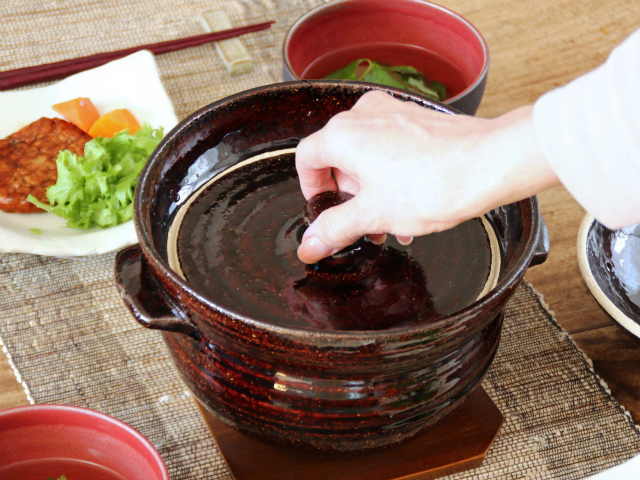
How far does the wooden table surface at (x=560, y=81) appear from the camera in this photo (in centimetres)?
119

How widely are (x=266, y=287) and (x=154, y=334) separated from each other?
0.44 meters

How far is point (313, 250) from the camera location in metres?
0.85

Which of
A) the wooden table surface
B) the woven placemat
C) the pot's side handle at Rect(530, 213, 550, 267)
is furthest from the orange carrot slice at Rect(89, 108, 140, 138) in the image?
the pot's side handle at Rect(530, 213, 550, 267)

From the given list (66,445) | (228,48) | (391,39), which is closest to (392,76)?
(391,39)

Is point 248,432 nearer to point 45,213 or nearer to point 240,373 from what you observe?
point 240,373

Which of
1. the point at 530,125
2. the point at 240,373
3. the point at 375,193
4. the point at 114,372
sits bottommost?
the point at 114,372

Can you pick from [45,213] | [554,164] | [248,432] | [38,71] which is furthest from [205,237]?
[38,71]

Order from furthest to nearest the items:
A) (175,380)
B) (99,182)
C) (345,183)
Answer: (99,182)
(175,380)
(345,183)

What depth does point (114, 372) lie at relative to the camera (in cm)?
115

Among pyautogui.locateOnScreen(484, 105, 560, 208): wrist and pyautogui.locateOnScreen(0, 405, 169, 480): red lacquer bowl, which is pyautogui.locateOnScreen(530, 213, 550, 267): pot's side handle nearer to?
pyautogui.locateOnScreen(484, 105, 560, 208): wrist

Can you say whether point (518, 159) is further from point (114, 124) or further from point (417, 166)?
point (114, 124)

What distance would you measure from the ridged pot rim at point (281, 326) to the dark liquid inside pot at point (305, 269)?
0.24 feet

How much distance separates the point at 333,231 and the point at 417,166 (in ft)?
0.44

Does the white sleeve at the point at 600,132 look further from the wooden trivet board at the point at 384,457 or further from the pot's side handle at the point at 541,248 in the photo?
the wooden trivet board at the point at 384,457
